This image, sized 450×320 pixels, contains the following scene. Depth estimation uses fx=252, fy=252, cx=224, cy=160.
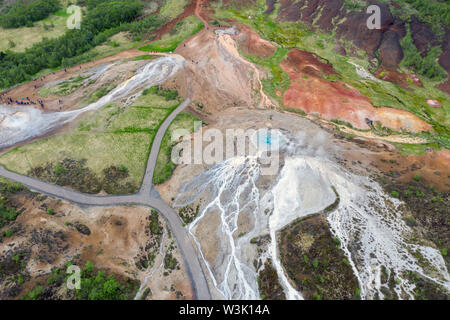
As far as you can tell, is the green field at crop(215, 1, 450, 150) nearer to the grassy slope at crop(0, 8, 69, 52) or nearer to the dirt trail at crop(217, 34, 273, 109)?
the dirt trail at crop(217, 34, 273, 109)

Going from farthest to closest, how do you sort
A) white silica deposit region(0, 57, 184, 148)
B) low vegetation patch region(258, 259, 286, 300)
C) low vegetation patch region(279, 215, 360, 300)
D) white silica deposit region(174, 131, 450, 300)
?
white silica deposit region(0, 57, 184, 148) < white silica deposit region(174, 131, 450, 300) < low vegetation patch region(258, 259, 286, 300) < low vegetation patch region(279, 215, 360, 300)

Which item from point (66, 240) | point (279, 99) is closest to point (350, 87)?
point (279, 99)

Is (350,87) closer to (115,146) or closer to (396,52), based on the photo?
(396,52)

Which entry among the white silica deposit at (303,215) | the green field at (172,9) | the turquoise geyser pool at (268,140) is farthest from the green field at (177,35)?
the white silica deposit at (303,215)

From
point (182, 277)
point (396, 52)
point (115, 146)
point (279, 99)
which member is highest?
point (396, 52)

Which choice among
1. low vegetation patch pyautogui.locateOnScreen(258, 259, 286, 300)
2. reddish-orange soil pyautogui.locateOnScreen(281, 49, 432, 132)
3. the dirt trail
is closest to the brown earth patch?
low vegetation patch pyautogui.locateOnScreen(258, 259, 286, 300)

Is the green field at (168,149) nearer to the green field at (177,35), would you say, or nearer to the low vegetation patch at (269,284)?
the low vegetation patch at (269,284)

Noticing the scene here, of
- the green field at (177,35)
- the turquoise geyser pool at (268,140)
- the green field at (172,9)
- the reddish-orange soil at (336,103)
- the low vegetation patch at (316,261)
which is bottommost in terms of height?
the low vegetation patch at (316,261)
